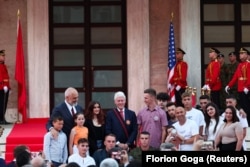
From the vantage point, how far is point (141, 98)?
947 inches

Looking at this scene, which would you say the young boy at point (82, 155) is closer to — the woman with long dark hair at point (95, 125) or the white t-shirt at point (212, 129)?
the woman with long dark hair at point (95, 125)

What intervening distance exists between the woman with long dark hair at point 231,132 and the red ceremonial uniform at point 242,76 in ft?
19.1

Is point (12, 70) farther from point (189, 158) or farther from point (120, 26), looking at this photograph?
point (189, 158)

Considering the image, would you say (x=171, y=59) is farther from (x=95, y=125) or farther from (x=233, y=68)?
(x=95, y=125)

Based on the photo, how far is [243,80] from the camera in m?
22.5

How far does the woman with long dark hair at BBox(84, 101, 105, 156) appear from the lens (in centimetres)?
1698

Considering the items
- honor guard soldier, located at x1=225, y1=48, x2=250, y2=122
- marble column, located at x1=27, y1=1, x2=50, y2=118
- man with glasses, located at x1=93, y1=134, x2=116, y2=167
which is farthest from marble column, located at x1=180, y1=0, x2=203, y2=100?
man with glasses, located at x1=93, y1=134, x2=116, y2=167

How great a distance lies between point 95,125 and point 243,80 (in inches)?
252

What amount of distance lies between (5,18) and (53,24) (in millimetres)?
1249

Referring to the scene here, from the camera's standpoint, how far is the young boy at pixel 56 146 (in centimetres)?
1658

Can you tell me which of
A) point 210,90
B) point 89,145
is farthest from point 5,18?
point 89,145

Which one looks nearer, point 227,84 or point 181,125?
point 181,125

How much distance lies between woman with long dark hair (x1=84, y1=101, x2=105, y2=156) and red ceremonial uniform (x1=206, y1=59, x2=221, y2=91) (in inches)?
243

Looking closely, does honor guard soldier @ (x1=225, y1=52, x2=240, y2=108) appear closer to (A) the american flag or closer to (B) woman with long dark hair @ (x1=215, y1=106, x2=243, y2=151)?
(A) the american flag
